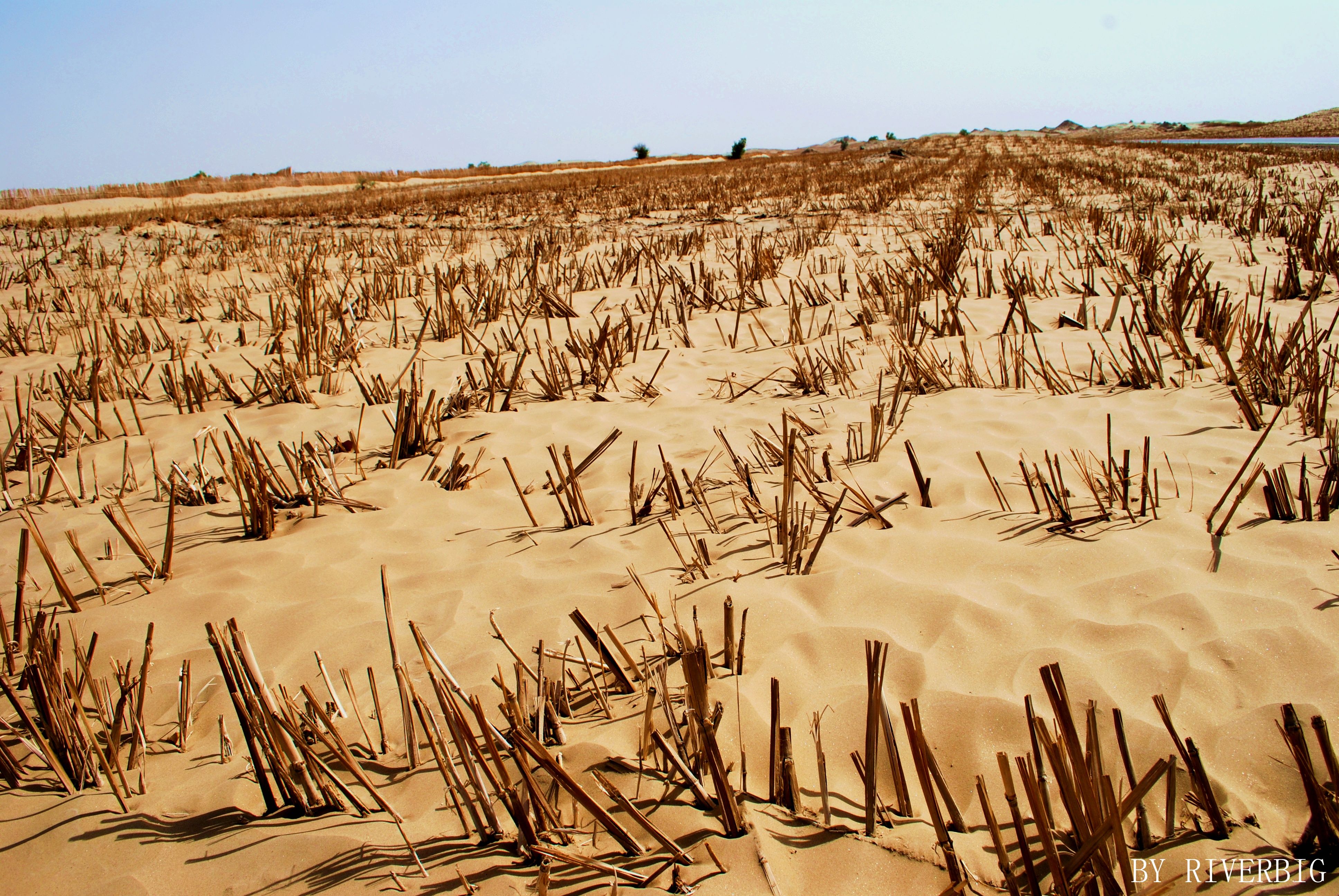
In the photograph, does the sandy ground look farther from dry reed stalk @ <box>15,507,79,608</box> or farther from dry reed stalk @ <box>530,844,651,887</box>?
dry reed stalk @ <box>530,844,651,887</box>

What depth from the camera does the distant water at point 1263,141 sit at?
34.7m

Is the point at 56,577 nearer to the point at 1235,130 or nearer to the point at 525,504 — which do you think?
the point at 525,504

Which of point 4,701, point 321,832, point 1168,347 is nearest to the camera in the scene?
point 321,832

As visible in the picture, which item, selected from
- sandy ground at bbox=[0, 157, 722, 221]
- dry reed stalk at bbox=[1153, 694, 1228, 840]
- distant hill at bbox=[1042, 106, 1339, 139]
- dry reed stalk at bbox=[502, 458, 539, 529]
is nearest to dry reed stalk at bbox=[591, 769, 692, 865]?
dry reed stalk at bbox=[1153, 694, 1228, 840]

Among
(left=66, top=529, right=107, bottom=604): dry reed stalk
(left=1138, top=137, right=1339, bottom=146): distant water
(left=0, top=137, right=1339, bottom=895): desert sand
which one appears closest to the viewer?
(left=0, top=137, right=1339, bottom=895): desert sand

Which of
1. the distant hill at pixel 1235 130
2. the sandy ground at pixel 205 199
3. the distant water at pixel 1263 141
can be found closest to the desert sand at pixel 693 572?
the sandy ground at pixel 205 199

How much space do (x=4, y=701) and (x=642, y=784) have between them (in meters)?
1.68

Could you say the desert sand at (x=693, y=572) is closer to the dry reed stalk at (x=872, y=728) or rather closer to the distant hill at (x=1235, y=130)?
the dry reed stalk at (x=872, y=728)

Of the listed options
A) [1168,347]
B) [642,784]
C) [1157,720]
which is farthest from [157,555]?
[1168,347]

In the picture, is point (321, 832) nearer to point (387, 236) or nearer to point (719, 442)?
point (719, 442)

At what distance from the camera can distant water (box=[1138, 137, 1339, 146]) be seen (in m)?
34.7

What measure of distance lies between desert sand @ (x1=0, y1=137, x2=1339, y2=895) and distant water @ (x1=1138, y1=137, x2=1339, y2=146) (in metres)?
39.0

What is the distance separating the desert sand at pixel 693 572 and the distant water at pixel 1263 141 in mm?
38979

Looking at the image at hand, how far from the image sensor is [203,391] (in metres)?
4.37
